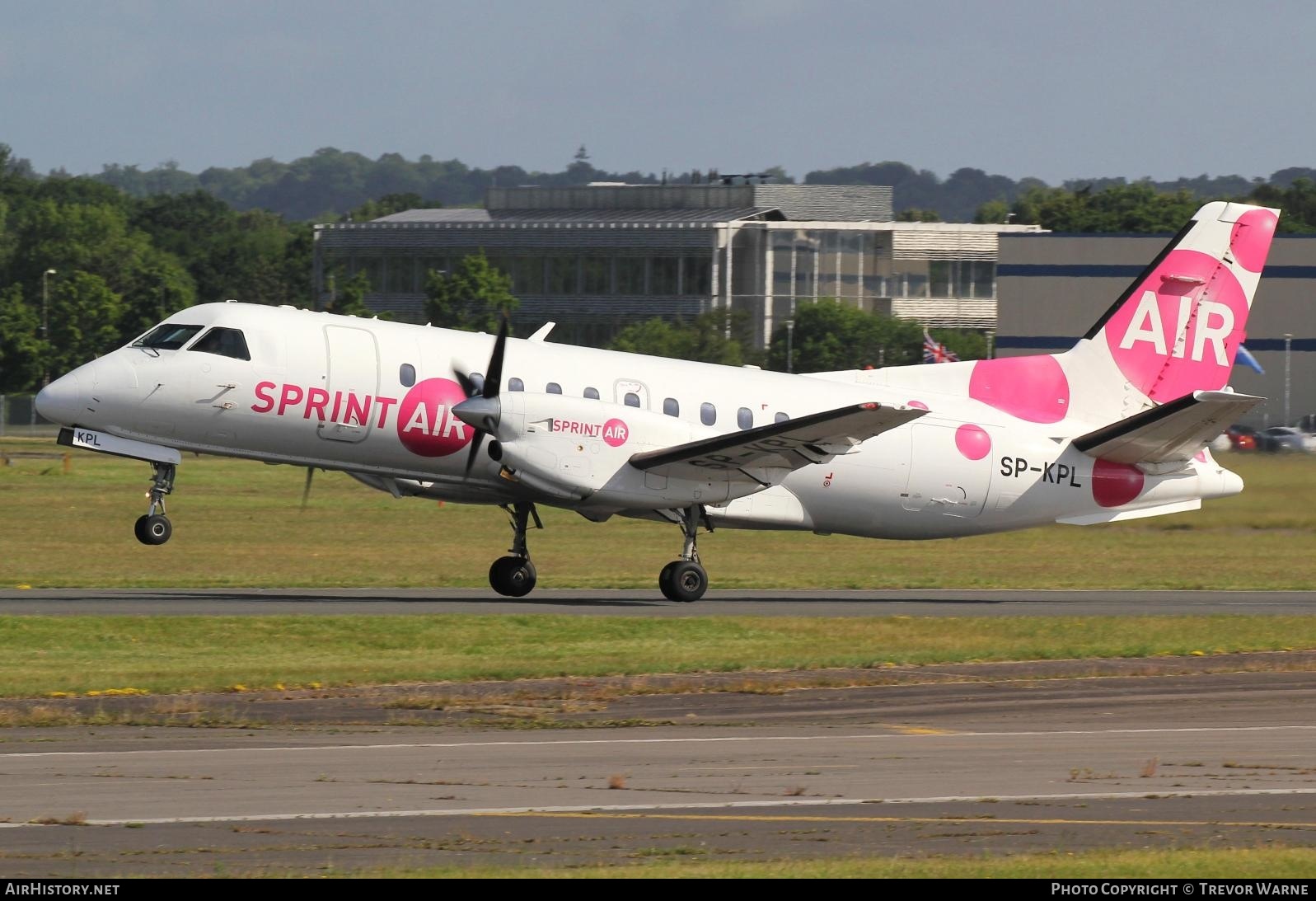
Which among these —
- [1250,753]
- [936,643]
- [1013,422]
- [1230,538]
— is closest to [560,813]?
[1250,753]

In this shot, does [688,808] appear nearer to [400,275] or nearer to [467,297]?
[467,297]

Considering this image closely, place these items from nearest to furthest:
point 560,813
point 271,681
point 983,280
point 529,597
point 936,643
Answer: point 560,813
point 271,681
point 936,643
point 529,597
point 983,280

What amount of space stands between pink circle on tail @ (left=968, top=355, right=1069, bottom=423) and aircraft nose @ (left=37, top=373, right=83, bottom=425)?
44.8ft

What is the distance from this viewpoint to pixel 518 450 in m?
24.1

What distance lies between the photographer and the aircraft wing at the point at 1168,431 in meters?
25.8

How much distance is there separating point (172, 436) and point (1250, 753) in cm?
1492

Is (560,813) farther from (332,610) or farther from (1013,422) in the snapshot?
(1013,422)

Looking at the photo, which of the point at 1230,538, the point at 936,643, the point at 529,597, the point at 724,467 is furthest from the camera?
the point at 1230,538

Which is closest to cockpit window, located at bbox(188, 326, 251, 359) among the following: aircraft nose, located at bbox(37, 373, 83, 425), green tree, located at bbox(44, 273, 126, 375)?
aircraft nose, located at bbox(37, 373, 83, 425)

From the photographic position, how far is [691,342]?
266ft

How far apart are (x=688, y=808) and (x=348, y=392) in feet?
42.7

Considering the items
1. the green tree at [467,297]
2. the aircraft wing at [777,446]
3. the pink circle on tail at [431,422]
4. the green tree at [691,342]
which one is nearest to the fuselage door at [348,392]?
the pink circle on tail at [431,422]

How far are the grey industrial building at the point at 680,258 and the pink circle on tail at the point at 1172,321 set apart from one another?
75.7 meters

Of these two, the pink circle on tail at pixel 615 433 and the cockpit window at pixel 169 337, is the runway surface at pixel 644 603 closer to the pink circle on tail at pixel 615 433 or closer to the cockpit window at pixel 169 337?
the pink circle on tail at pixel 615 433
